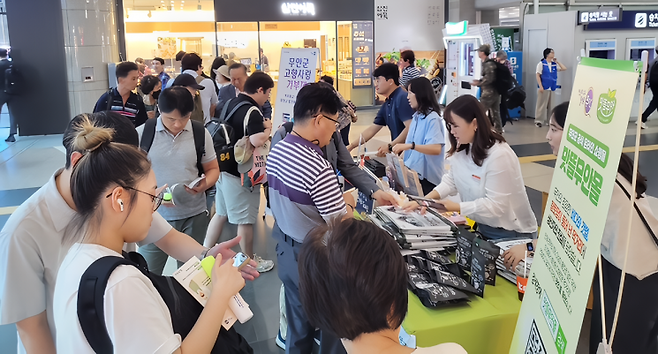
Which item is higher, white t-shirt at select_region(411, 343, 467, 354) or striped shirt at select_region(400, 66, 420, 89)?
striped shirt at select_region(400, 66, 420, 89)

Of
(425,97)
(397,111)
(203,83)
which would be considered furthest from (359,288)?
(203,83)

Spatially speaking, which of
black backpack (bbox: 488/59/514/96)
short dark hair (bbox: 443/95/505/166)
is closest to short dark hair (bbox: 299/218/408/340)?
short dark hair (bbox: 443/95/505/166)

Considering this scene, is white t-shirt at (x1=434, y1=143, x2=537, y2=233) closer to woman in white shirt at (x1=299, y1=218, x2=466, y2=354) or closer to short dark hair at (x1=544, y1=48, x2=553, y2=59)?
woman in white shirt at (x1=299, y1=218, x2=466, y2=354)

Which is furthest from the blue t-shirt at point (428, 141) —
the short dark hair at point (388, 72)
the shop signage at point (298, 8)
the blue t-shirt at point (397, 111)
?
the shop signage at point (298, 8)

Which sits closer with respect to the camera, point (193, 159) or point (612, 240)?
point (612, 240)

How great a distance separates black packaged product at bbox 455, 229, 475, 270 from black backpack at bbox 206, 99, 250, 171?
2116 mm

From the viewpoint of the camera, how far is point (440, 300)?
205cm

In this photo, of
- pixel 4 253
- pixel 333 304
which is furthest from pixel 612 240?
pixel 4 253

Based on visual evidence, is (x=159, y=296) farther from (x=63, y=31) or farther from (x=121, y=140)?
(x=63, y=31)

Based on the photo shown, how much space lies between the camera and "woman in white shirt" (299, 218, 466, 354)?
49.1 inches

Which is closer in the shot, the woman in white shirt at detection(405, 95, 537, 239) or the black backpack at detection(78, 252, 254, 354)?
the black backpack at detection(78, 252, 254, 354)

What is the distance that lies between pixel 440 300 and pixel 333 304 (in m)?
0.91

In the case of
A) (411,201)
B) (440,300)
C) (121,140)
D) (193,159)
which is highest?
(121,140)

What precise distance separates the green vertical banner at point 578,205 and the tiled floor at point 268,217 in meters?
1.94
